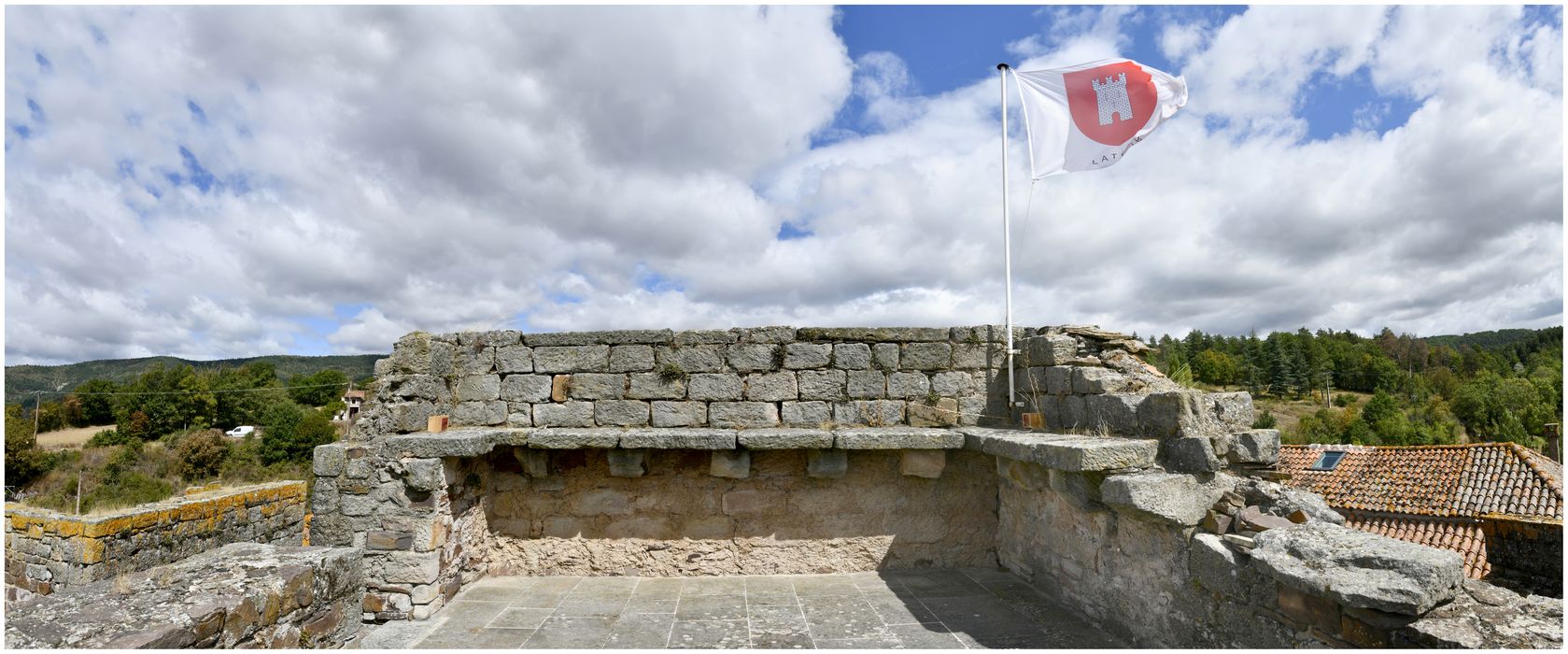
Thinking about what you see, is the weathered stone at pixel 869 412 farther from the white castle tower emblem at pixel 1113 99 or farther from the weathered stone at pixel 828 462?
the white castle tower emblem at pixel 1113 99

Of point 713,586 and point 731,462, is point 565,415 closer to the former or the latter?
point 731,462

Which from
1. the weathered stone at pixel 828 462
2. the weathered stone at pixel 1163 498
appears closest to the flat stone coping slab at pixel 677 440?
the weathered stone at pixel 828 462

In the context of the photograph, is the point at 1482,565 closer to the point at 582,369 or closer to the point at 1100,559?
the point at 1100,559

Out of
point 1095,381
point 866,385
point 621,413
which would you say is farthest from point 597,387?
point 1095,381

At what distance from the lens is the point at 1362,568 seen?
10.7 ft

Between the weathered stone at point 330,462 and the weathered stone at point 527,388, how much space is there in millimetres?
1345

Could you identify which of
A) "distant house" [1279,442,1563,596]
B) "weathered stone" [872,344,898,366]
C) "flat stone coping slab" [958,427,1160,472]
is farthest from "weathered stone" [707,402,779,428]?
"distant house" [1279,442,1563,596]

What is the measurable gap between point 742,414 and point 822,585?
5.37 feet

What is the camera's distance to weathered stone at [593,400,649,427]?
6.42 metres

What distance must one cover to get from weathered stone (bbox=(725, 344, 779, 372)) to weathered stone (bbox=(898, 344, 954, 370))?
1192mm

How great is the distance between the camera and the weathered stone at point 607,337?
6520mm

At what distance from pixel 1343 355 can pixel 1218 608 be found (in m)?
90.3

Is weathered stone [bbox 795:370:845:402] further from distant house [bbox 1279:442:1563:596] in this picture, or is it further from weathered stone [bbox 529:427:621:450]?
distant house [bbox 1279:442:1563:596]

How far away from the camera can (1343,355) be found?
74188mm
